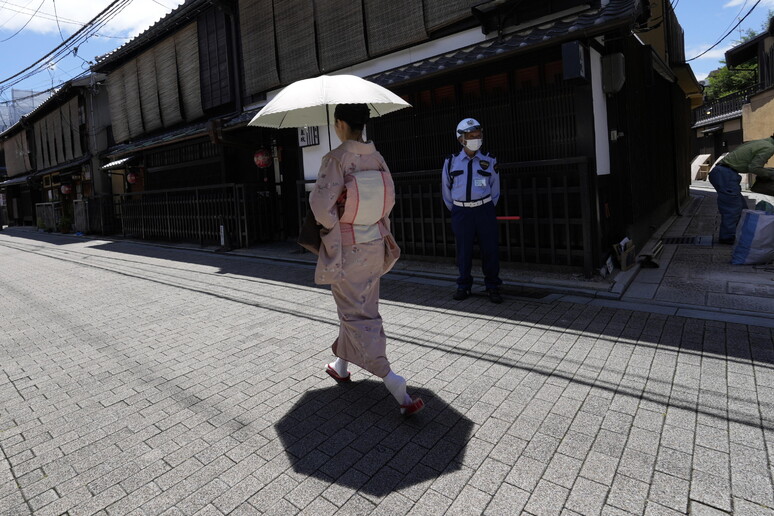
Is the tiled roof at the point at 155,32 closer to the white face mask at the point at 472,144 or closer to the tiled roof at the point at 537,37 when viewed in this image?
the tiled roof at the point at 537,37

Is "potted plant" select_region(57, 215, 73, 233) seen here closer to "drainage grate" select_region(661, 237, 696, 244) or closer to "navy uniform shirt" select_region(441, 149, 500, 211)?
"navy uniform shirt" select_region(441, 149, 500, 211)

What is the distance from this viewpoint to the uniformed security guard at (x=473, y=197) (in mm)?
5766

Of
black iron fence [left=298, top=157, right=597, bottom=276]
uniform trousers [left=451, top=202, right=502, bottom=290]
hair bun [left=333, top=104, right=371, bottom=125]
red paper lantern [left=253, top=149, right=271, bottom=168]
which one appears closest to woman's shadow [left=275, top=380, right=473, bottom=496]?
hair bun [left=333, top=104, right=371, bottom=125]

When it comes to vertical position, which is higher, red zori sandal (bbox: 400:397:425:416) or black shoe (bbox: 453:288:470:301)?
black shoe (bbox: 453:288:470:301)

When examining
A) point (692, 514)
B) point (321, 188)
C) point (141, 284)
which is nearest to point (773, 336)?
point (692, 514)

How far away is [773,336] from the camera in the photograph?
4.29 m

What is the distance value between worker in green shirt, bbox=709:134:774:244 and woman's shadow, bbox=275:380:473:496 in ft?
25.9

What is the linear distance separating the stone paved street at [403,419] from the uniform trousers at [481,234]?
24.1 inches

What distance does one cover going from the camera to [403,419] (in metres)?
3.14

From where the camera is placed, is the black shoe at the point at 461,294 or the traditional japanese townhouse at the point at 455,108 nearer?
the black shoe at the point at 461,294

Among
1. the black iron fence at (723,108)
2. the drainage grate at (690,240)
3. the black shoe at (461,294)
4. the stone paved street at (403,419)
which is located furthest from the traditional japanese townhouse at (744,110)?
the stone paved street at (403,419)

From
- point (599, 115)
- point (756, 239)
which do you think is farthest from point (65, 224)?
point (756, 239)

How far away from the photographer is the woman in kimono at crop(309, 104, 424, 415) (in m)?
3.16

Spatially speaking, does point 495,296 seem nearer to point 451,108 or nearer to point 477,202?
point 477,202
